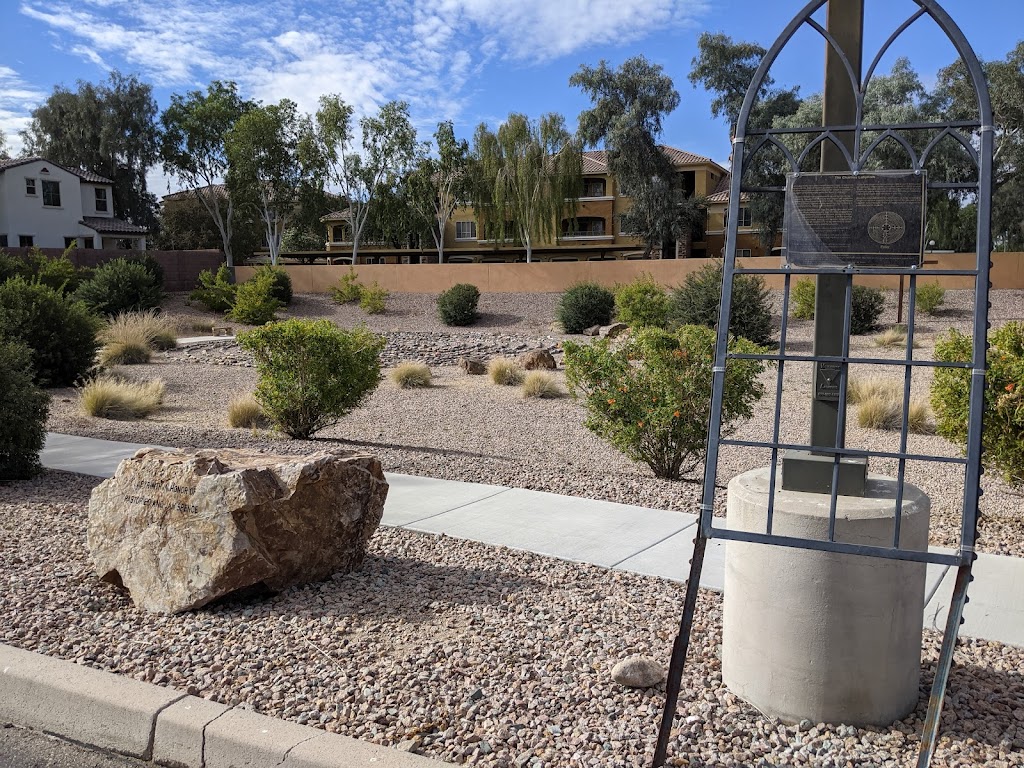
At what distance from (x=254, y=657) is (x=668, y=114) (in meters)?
46.8

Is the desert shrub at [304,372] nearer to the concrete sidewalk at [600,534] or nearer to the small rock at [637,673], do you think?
the concrete sidewalk at [600,534]

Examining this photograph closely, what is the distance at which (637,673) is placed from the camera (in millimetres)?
3977

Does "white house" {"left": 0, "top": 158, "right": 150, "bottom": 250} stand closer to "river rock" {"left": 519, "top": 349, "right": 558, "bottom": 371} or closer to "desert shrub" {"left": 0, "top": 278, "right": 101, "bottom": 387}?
"desert shrub" {"left": 0, "top": 278, "right": 101, "bottom": 387}

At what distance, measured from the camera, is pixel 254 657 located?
171 inches

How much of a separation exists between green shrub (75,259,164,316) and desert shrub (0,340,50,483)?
2627cm

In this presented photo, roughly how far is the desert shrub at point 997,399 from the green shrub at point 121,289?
101 feet

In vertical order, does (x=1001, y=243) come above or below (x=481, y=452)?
above

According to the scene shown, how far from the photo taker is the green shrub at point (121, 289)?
3319 cm

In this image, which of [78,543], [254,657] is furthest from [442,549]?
[78,543]

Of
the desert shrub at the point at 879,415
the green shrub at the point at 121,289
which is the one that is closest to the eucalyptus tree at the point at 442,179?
the green shrub at the point at 121,289

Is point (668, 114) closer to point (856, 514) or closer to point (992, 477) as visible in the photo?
point (992, 477)

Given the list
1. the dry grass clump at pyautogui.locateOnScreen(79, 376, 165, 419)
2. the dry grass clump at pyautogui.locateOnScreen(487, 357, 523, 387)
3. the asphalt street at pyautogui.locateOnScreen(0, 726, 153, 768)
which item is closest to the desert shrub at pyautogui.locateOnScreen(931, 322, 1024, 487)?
the asphalt street at pyautogui.locateOnScreen(0, 726, 153, 768)

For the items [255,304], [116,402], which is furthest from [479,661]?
[255,304]

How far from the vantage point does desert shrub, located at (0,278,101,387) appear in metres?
16.5
